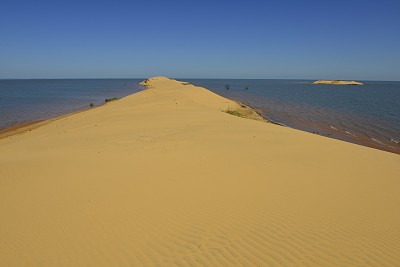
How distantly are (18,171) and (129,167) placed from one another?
122 inches

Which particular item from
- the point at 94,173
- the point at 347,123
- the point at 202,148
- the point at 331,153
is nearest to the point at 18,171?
the point at 94,173

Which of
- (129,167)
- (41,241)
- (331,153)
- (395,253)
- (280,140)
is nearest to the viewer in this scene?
(395,253)

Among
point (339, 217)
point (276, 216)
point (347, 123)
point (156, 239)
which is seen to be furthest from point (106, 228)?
point (347, 123)

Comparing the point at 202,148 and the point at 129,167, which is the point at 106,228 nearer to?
the point at 129,167

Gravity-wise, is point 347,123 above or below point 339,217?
below

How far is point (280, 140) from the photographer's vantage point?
11.8 meters

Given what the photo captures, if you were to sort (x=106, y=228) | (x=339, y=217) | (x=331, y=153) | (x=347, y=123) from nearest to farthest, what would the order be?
(x=106, y=228) < (x=339, y=217) < (x=331, y=153) < (x=347, y=123)

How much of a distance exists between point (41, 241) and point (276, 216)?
393 centimetres

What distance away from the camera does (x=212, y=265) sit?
387cm

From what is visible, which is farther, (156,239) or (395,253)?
(156,239)

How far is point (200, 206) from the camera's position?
18.6 ft

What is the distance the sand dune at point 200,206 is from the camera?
4.15 meters

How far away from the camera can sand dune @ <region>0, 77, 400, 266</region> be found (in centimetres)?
415

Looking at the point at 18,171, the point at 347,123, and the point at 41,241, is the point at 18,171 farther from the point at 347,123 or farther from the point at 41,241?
the point at 347,123
